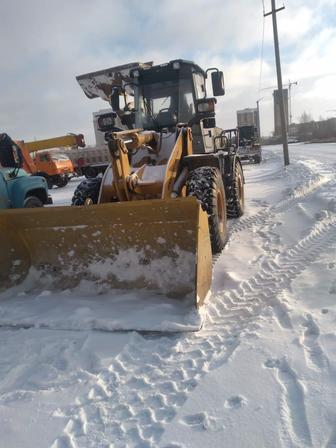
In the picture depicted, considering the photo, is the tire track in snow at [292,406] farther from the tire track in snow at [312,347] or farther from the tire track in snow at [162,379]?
the tire track in snow at [312,347]

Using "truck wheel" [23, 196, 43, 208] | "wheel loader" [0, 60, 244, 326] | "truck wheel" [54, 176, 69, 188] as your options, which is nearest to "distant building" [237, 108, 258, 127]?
"truck wheel" [54, 176, 69, 188]

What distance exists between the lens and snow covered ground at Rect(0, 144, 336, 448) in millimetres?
2105

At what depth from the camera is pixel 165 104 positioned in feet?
20.2

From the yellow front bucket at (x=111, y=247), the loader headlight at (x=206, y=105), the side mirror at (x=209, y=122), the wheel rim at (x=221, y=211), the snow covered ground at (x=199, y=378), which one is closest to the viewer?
the snow covered ground at (x=199, y=378)

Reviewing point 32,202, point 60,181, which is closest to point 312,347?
point 32,202

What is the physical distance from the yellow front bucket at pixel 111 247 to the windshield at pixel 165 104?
2.79 m

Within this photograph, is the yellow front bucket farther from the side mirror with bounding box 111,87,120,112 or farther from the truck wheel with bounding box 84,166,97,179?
the side mirror with bounding box 111,87,120,112

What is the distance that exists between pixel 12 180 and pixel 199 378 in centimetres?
619

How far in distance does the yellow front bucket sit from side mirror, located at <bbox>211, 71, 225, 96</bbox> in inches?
129

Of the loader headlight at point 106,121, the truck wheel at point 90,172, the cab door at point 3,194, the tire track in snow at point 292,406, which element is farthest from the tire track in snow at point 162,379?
the cab door at point 3,194

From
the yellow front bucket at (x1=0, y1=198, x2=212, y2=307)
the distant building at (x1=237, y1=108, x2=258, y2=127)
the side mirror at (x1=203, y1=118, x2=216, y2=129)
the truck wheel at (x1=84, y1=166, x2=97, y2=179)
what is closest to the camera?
the yellow front bucket at (x1=0, y1=198, x2=212, y2=307)

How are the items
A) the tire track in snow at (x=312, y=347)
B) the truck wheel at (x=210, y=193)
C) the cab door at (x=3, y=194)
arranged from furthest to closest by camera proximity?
the cab door at (x=3, y=194) → the truck wheel at (x=210, y=193) → the tire track in snow at (x=312, y=347)

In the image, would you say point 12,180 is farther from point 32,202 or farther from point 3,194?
point 32,202

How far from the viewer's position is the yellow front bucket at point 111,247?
12.2 ft
